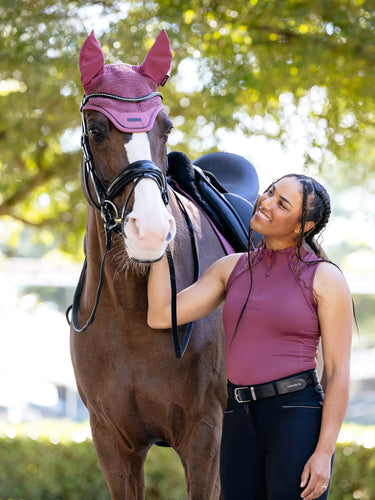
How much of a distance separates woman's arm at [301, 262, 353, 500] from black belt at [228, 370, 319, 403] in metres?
0.06

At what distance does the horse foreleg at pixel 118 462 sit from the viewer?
2836 mm

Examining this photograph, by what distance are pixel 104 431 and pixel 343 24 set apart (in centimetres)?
321

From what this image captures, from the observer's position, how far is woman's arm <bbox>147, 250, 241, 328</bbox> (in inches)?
94.9

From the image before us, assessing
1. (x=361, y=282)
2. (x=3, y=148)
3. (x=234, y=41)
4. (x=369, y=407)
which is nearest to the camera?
(x=234, y=41)

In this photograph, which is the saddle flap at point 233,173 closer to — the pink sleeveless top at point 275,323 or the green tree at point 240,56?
the green tree at point 240,56

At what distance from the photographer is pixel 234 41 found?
489cm

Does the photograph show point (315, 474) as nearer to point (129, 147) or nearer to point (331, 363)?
point (331, 363)

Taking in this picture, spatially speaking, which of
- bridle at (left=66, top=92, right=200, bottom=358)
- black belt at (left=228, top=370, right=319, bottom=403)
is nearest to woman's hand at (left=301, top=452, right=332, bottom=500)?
black belt at (left=228, top=370, right=319, bottom=403)

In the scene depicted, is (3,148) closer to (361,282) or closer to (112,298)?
(112,298)

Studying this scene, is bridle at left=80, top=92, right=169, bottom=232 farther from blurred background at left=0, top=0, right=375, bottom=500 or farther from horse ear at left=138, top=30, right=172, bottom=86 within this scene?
blurred background at left=0, top=0, right=375, bottom=500

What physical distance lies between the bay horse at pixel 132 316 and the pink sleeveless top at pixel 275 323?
36 cm

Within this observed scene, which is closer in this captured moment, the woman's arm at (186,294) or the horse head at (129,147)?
the horse head at (129,147)

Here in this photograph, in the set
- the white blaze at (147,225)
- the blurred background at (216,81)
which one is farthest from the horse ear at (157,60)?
the blurred background at (216,81)

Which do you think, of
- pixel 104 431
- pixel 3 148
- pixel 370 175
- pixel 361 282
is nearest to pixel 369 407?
pixel 361 282
